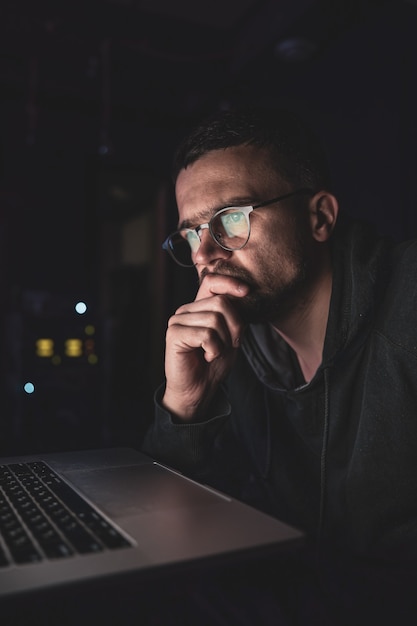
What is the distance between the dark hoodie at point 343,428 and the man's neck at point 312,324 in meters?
0.06

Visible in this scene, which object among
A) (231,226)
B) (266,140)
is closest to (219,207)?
(231,226)

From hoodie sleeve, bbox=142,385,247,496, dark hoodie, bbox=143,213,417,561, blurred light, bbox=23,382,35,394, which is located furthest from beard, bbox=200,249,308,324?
blurred light, bbox=23,382,35,394

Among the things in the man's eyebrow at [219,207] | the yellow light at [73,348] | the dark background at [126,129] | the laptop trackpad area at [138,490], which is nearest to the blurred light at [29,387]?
the dark background at [126,129]

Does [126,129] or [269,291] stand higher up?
[126,129]

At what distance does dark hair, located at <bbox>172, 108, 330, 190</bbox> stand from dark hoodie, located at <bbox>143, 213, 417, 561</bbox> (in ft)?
0.57

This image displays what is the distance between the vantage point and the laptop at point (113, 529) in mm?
470

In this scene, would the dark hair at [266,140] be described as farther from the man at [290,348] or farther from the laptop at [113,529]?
the laptop at [113,529]

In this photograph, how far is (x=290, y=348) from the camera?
55.2 inches

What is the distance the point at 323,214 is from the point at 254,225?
204mm

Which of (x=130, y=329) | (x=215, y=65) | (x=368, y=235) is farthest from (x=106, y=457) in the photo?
(x=130, y=329)

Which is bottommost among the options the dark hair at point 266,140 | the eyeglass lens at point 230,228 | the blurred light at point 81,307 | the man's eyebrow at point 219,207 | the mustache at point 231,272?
the blurred light at point 81,307

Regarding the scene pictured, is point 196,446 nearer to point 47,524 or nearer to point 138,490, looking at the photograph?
point 138,490

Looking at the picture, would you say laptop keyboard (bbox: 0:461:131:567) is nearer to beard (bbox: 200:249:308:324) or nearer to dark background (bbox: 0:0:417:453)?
beard (bbox: 200:249:308:324)

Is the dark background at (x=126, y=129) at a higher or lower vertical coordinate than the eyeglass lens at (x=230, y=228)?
higher
